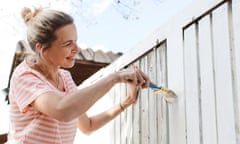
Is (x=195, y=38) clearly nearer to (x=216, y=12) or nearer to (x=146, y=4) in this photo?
(x=216, y=12)

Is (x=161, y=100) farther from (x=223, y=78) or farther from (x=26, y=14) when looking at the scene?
(x=26, y=14)

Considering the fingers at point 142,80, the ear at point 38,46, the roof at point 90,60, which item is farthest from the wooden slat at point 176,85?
the roof at point 90,60

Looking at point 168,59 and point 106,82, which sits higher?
point 168,59

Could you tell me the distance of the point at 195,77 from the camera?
133 cm

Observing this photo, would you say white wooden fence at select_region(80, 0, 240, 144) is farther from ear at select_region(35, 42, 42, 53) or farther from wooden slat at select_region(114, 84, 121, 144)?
ear at select_region(35, 42, 42, 53)

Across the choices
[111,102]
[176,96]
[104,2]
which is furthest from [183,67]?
[104,2]

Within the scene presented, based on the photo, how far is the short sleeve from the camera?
135 cm

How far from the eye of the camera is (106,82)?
130 centimetres

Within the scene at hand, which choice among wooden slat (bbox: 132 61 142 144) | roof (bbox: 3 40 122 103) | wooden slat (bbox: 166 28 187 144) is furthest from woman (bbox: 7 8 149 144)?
roof (bbox: 3 40 122 103)

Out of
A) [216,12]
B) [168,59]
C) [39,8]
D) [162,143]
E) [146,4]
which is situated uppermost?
[146,4]

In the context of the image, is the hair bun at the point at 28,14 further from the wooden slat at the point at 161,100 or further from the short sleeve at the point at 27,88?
the wooden slat at the point at 161,100

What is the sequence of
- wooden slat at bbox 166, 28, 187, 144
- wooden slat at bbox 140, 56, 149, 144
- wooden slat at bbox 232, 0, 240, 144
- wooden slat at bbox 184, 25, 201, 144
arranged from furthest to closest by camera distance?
wooden slat at bbox 140, 56, 149, 144 < wooden slat at bbox 166, 28, 187, 144 < wooden slat at bbox 184, 25, 201, 144 < wooden slat at bbox 232, 0, 240, 144

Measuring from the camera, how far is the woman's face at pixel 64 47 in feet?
4.78

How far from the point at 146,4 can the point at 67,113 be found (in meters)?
1.75
